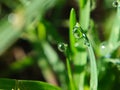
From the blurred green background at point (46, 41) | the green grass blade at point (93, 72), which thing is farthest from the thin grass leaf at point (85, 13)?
the green grass blade at point (93, 72)

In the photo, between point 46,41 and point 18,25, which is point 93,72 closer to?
point 18,25

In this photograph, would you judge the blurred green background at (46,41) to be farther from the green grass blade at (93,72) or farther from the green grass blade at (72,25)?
the green grass blade at (93,72)

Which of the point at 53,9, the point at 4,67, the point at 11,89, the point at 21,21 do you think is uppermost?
the point at 53,9

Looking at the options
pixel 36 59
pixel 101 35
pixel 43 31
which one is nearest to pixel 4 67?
pixel 36 59

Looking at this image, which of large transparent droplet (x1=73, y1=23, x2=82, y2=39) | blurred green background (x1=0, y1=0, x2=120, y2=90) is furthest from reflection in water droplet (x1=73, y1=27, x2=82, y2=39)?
blurred green background (x1=0, y1=0, x2=120, y2=90)

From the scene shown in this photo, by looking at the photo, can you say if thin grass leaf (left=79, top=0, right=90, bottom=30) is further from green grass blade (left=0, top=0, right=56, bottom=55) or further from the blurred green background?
green grass blade (left=0, top=0, right=56, bottom=55)

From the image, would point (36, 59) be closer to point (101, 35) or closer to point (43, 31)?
point (43, 31)

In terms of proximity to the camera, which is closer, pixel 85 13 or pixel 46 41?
pixel 85 13

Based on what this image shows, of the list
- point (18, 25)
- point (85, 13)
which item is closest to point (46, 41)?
point (85, 13)
